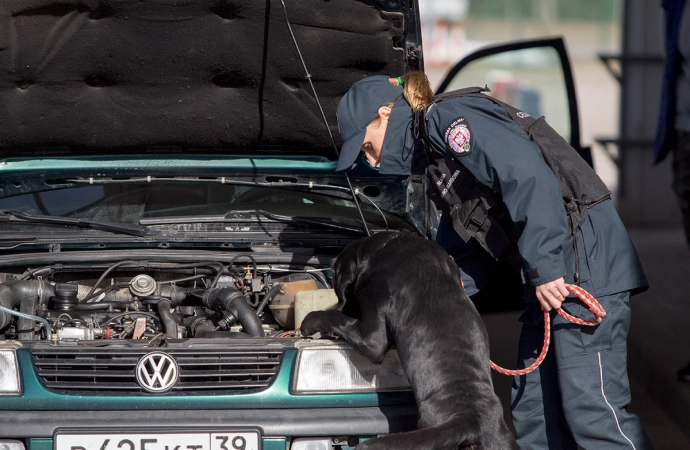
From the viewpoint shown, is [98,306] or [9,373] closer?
[9,373]

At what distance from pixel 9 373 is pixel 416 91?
1.68 metres

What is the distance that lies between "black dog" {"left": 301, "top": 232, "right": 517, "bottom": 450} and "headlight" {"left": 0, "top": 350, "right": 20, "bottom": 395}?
956mm

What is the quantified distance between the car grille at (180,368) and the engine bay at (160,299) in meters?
0.15

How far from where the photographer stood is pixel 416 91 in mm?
2873

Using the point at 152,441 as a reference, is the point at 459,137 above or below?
above

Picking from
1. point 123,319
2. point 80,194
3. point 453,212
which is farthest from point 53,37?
point 453,212

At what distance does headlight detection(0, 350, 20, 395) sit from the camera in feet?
8.68

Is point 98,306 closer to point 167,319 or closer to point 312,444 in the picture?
point 167,319

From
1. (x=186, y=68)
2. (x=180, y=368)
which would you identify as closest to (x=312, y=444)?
(x=180, y=368)

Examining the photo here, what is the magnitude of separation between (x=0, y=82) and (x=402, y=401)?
207cm

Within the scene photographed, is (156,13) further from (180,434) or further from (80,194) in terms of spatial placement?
(180,434)

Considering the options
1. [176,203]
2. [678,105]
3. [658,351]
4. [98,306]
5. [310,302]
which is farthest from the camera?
[658,351]

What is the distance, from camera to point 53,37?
3191mm

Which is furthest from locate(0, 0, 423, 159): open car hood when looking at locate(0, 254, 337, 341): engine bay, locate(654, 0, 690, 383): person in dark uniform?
locate(654, 0, 690, 383): person in dark uniform
